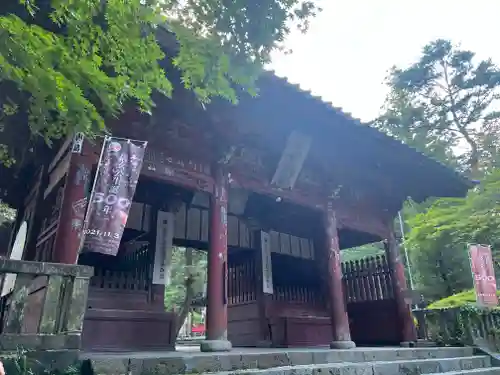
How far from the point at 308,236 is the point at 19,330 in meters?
9.26

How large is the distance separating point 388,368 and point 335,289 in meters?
2.43

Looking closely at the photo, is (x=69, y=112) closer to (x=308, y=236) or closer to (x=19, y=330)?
(x=19, y=330)

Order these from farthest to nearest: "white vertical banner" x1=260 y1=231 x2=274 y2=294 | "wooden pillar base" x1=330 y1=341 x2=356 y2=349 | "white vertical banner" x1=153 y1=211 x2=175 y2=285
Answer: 1. "white vertical banner" x1=260 y1=231 x2=274 y2=294
2. "white vertical banner" x1=153 y1=211 x2=175 y2=285
3. "wooden pillar base" x1=330 y1=341 x2=356 y2=349

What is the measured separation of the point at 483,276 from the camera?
952cm

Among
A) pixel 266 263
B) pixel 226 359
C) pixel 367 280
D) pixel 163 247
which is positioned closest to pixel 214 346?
pixel 226 359

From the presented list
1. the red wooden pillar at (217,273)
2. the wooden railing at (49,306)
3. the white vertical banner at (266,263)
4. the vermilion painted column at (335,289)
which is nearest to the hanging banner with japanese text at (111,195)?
the wooden railing at (49,306)

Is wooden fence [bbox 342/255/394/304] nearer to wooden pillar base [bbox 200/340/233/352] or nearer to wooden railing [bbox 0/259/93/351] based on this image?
wooden pillar base [bbox 200/340/233/352]

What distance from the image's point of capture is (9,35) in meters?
2.85

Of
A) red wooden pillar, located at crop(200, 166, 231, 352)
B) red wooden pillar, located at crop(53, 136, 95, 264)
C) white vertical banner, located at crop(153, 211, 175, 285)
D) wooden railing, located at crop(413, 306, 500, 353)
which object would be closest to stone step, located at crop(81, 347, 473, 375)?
red wooden pillar, located at crop(200, 166, 231, 352)

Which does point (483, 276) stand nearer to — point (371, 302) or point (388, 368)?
point (371, 302)

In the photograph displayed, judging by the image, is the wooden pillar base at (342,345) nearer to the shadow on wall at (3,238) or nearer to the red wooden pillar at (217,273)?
the red wooden pillar at (217,273)

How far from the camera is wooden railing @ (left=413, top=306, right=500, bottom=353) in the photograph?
27.8 ft

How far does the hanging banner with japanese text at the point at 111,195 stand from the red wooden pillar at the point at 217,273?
1716 mm

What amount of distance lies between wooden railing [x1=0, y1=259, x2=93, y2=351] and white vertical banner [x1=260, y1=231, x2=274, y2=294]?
21.1 feet
